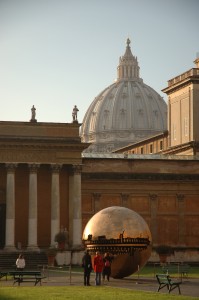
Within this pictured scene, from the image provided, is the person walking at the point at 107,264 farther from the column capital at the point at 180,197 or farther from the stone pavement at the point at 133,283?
the column capital at the point at 180,197

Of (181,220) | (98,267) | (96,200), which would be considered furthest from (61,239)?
(98,267)

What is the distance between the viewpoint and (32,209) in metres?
76.3

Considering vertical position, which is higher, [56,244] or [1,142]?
[1,142]

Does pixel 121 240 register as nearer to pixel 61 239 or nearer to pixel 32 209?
pixel 61 239

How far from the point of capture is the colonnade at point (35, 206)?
75750 mm

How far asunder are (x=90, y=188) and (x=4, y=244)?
→ 31.6ft

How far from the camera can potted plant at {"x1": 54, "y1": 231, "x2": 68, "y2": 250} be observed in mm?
73500

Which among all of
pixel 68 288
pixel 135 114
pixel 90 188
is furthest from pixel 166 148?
pixel 135 114

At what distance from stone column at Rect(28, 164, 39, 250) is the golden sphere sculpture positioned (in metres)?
28.9

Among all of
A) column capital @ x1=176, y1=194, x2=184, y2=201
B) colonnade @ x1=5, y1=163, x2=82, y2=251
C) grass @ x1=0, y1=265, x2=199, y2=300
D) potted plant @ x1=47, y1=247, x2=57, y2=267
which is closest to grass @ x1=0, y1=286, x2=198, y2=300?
grass @ x1=0, y1=265, x2=199, y2=300

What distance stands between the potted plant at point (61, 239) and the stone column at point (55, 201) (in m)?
1.87

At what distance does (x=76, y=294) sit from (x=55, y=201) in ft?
129

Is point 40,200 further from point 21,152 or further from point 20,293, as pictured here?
point 20,293

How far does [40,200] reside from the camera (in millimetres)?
78812
